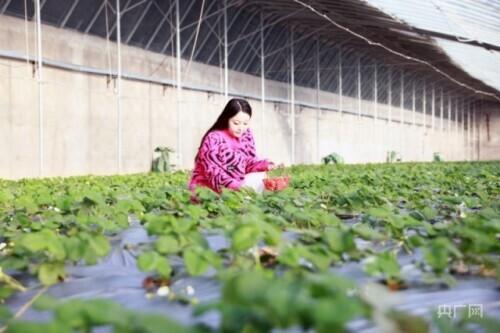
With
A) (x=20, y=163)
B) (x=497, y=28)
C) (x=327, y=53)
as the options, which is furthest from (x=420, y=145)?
(x=20, y=163)

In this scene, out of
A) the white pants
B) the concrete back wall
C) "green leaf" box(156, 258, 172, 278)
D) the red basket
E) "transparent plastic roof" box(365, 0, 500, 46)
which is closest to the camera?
"green leaf" box(156, 258, 172, 278)

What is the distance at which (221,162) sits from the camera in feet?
16.9

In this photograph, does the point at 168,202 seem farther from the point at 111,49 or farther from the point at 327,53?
the point at 327,53

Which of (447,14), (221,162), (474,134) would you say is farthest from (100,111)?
(474,134)

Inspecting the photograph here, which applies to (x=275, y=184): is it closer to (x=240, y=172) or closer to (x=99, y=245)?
(x=240, y=172)

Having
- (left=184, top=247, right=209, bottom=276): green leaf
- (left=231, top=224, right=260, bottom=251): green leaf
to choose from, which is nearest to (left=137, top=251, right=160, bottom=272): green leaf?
(left=184, top=247, right=209, bottom=276): green leaf

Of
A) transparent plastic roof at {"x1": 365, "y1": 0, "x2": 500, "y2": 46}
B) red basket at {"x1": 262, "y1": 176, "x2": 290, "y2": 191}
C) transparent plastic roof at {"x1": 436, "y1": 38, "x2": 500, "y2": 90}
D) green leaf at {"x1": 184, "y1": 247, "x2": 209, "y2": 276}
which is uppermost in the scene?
transparent plastic roof at {"x1": 436, "y1": 38, "x2": 500, "y2": 90}

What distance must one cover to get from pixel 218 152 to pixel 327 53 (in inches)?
935

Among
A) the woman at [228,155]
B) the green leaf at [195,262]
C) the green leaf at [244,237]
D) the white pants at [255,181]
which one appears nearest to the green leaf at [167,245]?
the green leaf at [195,262]

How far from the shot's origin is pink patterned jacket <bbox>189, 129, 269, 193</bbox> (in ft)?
16.7

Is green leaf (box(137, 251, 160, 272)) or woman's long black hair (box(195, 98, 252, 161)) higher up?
woman's long black hair (box(195, 98, 252, 161))

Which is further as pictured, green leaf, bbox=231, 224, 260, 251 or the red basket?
the red basket

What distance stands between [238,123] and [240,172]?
0.40m

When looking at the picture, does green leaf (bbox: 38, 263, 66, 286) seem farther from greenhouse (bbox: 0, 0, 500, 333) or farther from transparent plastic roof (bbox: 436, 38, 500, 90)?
transparent plastic roof (bbox: 436, 38, 500, 90)
